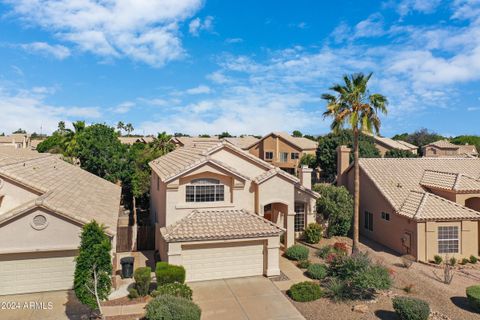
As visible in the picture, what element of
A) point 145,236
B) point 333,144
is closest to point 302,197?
point 145,236

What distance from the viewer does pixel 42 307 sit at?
14164 mm

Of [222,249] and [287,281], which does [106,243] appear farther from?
[287,281]

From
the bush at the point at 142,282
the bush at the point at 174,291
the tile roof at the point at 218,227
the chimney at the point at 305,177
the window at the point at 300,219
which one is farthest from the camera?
the chimney at the point at 305,177

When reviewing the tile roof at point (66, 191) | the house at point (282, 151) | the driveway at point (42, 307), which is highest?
the house at point (282, 151)

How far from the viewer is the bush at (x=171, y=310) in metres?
11.9

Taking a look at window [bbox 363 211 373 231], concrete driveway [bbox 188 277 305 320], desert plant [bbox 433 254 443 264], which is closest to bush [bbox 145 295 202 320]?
concrete driveway [bbox 188 277 305 320]

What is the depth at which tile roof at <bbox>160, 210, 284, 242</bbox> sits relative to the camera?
17166 millimetres

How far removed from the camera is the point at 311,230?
78.6 ft

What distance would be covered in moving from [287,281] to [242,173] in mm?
7097

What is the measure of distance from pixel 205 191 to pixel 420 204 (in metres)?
13.6

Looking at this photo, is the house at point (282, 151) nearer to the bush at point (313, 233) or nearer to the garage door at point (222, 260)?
the bush at point (313, 233)

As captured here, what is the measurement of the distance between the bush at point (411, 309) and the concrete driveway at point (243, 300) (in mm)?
3760

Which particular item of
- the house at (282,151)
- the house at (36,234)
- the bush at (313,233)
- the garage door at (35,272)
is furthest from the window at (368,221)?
the house at (282,151)

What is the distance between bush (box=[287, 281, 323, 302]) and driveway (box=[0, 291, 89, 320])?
342 inches
